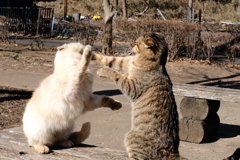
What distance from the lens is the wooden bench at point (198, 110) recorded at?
664 cm

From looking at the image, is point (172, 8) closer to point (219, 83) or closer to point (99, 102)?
point (219, 83)

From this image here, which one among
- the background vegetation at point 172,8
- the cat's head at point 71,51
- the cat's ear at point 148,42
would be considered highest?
the background vegetation at point 172,8

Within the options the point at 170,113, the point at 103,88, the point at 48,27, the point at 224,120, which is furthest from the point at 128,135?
the point at 48,27

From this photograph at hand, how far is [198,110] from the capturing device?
22.9 feet

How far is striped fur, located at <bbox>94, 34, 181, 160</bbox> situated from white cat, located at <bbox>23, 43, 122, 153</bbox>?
31 cm

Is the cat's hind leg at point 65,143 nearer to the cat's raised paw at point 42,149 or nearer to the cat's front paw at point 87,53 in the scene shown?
the cat's raised paw at point 42,149

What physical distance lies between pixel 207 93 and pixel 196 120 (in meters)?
0.65

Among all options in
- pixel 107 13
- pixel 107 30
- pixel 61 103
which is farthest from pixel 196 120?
pixel 107 13

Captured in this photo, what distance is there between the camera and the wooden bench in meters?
6.64

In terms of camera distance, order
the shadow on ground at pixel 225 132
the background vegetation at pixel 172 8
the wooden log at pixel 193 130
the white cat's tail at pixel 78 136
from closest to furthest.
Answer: the white cat's tail at pixel 78 136 < the wooden log at pixel 193 130 < the shadow on ground at pixel 225 132 < the background vegetation at pixel 172 8

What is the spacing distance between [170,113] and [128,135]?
0.49 meters

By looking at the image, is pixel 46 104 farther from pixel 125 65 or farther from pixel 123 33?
pixel 123 33

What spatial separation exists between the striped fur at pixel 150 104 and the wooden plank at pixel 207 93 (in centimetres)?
→ 273

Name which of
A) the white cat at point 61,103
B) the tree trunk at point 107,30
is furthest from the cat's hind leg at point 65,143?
the tree trunk at point 107,30
